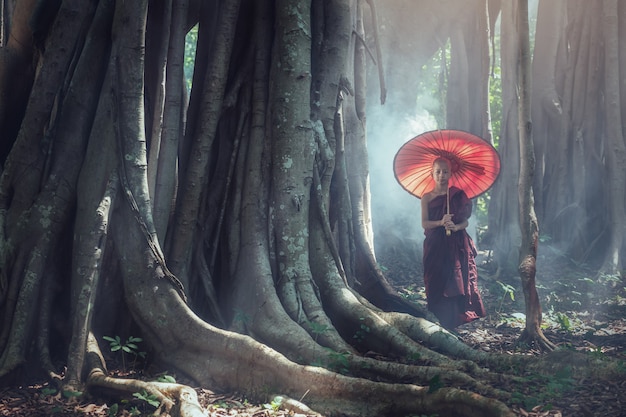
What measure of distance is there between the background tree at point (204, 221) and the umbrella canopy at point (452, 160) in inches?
40.0

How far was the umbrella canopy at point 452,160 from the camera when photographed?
6.68 metres

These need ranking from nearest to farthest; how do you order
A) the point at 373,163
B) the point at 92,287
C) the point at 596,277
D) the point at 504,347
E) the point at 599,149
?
1. the point at 92,287
2. the point at 504,347
3. the point at 596,277
4. the point at 599,149
5. the point at 373,163

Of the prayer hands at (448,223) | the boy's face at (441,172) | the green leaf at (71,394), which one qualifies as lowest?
the green leaf at (71,394)

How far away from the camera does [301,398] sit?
13.8ft

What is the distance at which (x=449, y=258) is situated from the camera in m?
6.76

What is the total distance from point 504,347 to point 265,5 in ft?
11.5

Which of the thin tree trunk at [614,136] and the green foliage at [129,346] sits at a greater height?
the thin tree trunk at [614,136]

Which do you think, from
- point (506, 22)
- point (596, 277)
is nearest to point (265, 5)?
point (596, 277)

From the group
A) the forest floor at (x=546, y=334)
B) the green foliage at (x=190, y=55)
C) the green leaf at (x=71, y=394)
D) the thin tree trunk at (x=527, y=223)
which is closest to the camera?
the forest floor at (x=546, y=334)

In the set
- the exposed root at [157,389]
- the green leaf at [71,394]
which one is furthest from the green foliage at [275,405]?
the green leaf at [71,394]

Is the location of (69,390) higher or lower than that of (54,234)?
lower

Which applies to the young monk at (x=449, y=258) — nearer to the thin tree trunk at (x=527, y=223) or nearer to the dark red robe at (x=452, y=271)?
the dark red robe at (x=452, y=271)

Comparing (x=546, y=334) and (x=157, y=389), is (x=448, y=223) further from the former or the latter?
(x=157, y=389)

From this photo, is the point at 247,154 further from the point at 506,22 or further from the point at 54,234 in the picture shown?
the point at 506,22
